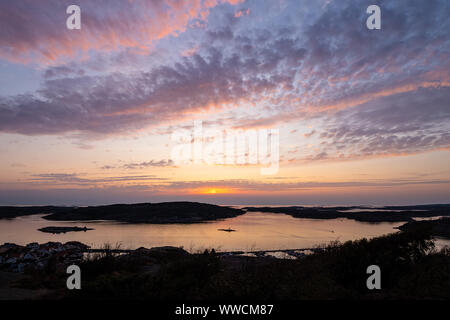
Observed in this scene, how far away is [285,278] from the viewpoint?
8.88 metres

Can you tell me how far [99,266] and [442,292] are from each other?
1087 cm

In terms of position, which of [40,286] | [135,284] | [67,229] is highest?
[135,284]

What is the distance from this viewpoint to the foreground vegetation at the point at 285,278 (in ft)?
23.0

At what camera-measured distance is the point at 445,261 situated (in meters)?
10.8

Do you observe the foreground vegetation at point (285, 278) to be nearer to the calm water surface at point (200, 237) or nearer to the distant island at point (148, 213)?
the calm water surface at point (200, 237)

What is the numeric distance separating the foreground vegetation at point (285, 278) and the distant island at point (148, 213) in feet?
311

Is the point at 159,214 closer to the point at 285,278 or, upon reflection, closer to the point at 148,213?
the point at 148,213
